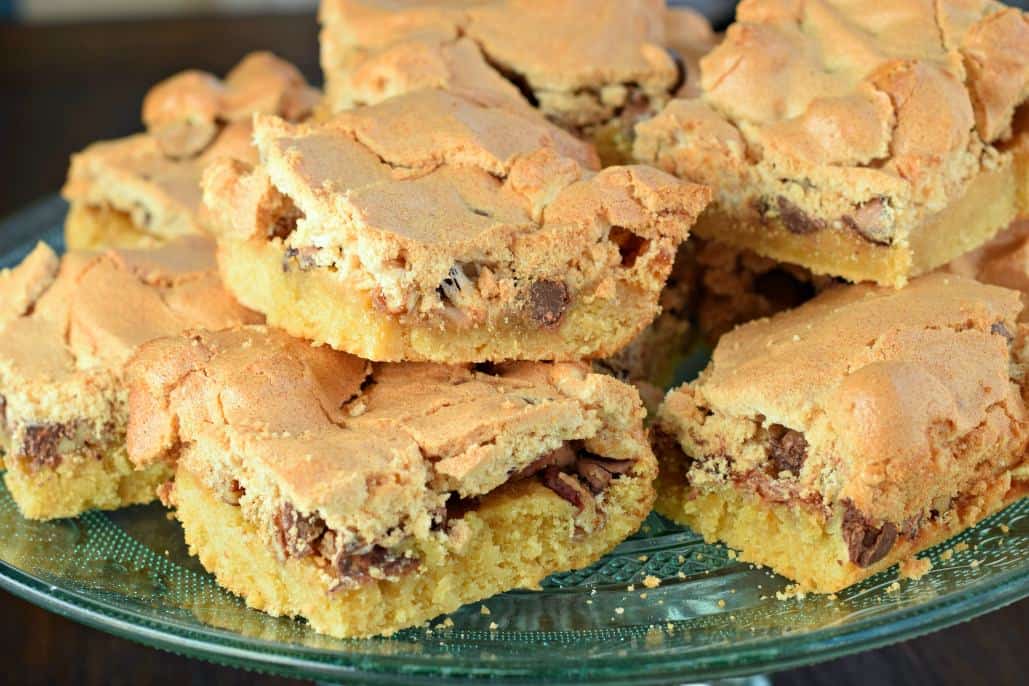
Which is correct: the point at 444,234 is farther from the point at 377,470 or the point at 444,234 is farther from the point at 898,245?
the point at 898,245

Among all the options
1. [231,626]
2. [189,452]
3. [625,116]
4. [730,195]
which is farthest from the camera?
[625,116]

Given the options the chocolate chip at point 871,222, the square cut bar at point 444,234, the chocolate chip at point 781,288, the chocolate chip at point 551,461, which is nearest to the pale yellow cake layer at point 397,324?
the square cut bar at point 444,234

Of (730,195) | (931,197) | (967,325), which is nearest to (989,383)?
(967,325)

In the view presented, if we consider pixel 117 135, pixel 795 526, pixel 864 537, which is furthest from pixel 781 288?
pixel 117 135

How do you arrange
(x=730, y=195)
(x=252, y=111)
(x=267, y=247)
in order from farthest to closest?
1. (x=252, y=111)
2. (x=730, y=195)
3. (x=267, y=247)

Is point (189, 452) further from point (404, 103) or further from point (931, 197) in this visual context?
point (931, 197)

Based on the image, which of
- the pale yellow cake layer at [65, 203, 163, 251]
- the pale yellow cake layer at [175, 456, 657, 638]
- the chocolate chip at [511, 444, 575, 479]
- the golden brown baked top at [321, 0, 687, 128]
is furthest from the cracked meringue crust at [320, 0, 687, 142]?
the pale yellow cake layer at [175, 456, 657, 638]

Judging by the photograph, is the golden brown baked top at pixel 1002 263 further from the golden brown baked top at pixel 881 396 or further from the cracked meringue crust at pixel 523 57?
the cracked meringue crust at pixel 523 57
